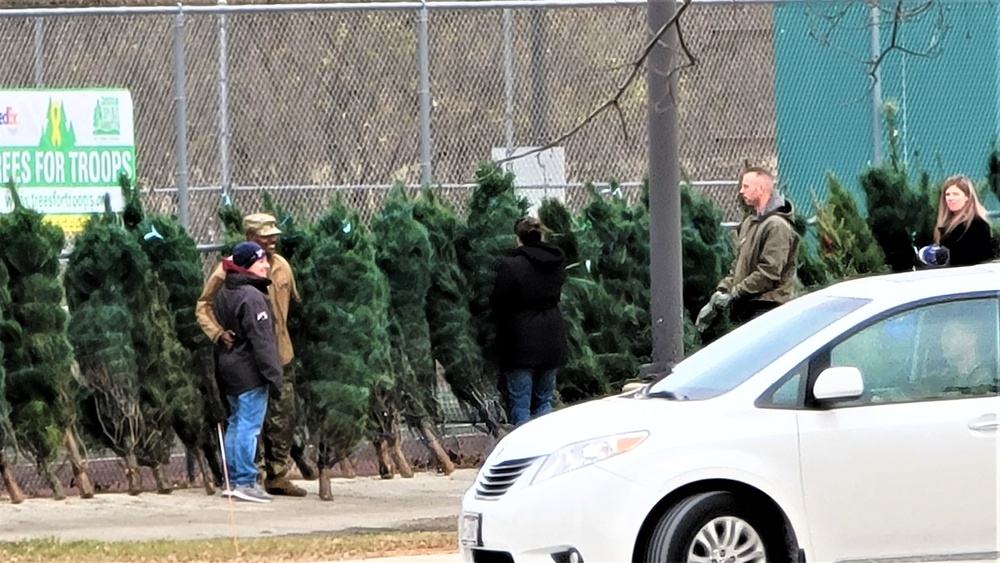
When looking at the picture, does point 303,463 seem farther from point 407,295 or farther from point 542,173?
point 542,173

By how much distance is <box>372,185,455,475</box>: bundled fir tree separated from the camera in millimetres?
13375

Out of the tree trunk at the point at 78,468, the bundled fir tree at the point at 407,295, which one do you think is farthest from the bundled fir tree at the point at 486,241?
the tree trunk at the point at 78,468

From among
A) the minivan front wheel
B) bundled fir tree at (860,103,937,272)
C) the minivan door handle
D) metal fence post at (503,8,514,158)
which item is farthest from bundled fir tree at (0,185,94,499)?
the minivan door handle

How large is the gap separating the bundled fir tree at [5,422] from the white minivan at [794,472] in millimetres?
5094

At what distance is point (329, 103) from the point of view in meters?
15.3

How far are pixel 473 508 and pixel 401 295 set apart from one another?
17.4 feet

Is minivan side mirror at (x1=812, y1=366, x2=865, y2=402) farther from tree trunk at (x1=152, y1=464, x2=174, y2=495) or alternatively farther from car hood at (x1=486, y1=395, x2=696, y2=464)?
tree trunk at (x1=152, y1=464, x2=174, y2=495)

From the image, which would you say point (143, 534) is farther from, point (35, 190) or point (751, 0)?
point (751, 0)

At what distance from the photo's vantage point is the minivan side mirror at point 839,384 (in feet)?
25.6

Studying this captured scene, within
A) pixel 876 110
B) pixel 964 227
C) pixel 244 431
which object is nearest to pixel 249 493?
pixel 244 431

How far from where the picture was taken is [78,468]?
1287cm

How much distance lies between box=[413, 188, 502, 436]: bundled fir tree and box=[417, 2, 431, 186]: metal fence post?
0.54 meters

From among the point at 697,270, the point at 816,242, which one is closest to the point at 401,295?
the point at 697,270

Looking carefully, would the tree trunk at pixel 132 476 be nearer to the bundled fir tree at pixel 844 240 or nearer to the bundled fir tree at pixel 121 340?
the bundled fir tree at pixel 121 340
